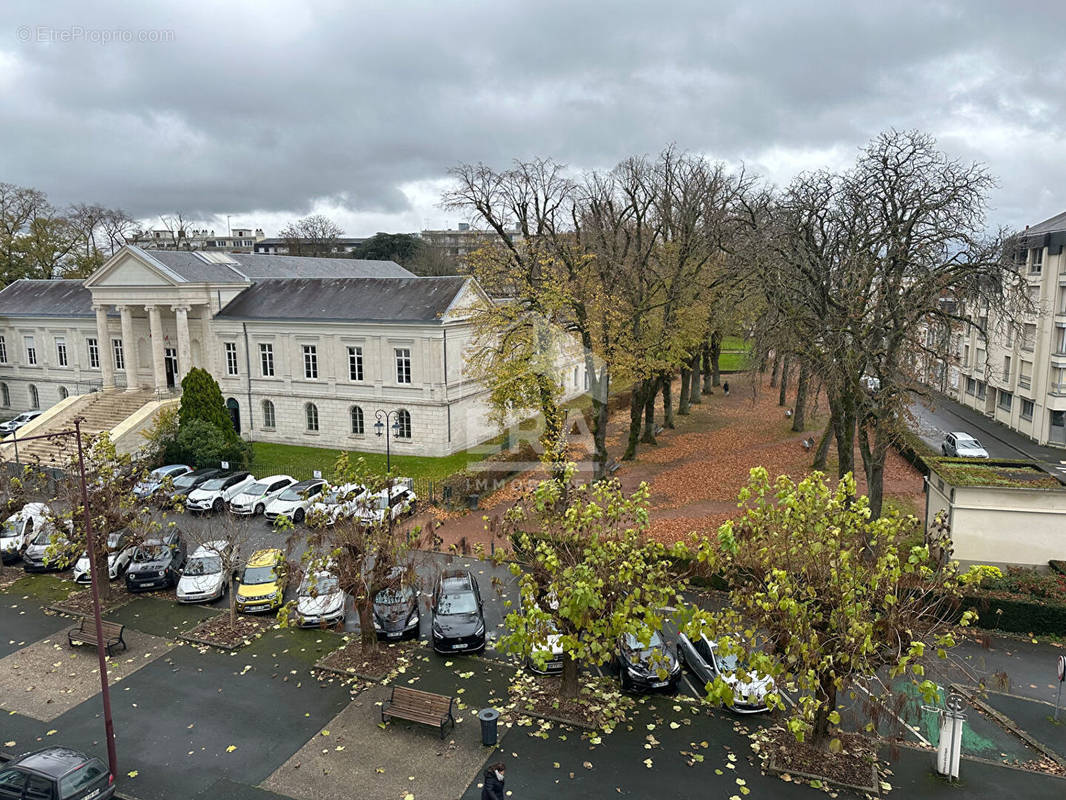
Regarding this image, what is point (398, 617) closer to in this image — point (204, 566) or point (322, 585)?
point (322, 585)

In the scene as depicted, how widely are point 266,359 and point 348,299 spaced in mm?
6669

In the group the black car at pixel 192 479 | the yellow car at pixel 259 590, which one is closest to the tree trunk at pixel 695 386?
the black car at pixel 192 479

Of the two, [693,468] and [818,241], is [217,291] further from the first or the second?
[818,241]

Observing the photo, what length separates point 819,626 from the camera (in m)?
13.6

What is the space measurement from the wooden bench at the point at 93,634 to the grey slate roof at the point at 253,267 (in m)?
27.9

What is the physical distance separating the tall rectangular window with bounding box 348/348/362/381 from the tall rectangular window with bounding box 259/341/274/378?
5.72 metres

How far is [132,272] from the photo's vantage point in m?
43.6

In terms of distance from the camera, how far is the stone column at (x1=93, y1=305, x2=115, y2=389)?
46125mm

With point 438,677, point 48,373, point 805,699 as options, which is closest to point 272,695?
point 438,677

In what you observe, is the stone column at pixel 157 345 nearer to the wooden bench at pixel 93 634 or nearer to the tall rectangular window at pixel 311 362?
the tall rectangular window at pixel 311 362

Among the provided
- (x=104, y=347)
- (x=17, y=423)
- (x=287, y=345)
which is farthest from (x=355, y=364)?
(x=17, y=423)

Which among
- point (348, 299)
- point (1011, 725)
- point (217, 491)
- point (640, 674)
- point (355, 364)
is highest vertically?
point (348, 299)

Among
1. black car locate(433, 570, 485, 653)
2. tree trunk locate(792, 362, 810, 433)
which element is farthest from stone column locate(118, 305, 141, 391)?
tree trunk locate(792, 362, 810, 433)

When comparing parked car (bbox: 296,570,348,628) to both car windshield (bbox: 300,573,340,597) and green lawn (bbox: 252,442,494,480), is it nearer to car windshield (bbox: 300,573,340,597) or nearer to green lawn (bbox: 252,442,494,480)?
car windshield (bbox: 300,573,340,597)
